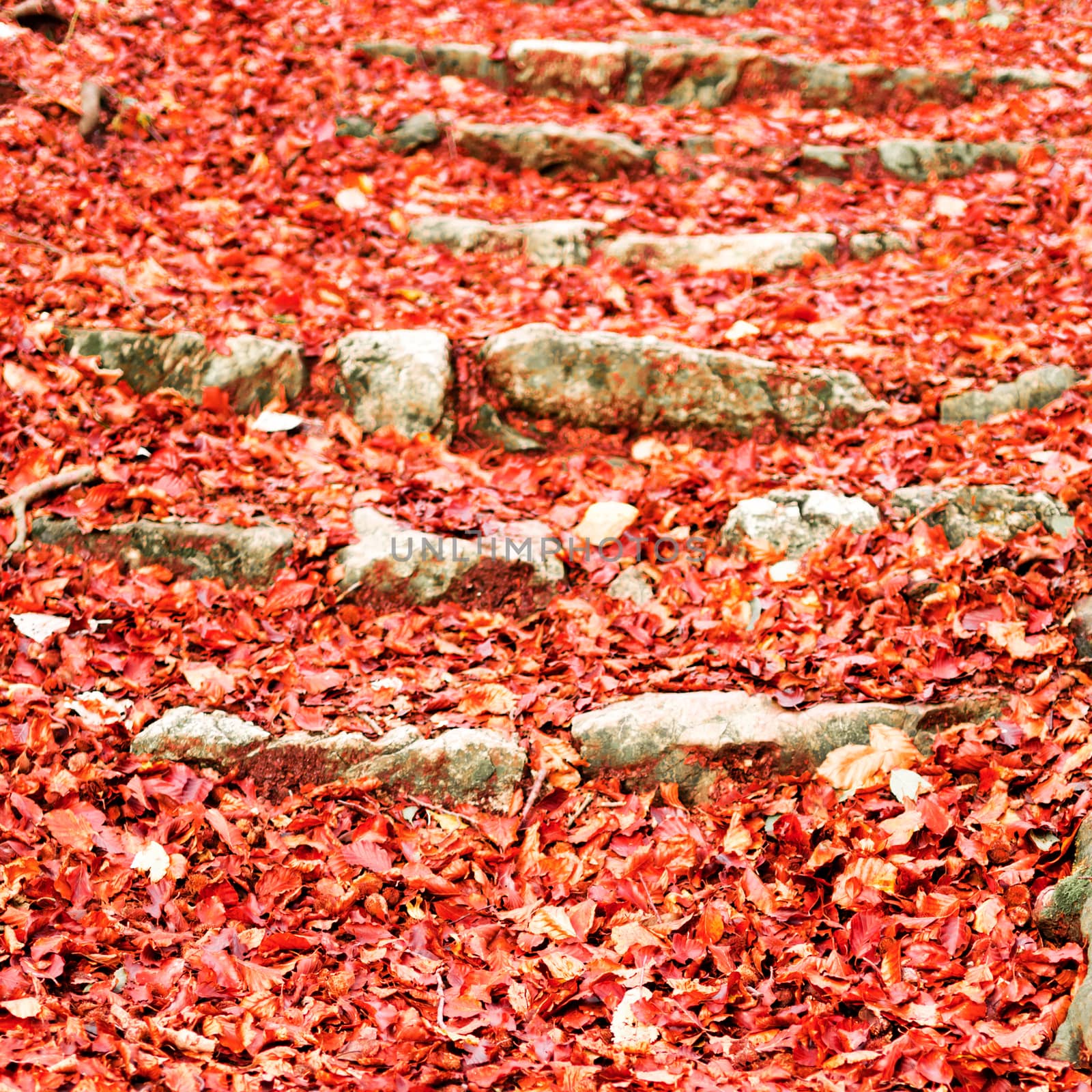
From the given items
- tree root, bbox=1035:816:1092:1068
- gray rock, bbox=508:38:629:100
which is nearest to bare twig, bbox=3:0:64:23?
gray rock, bbox=508:38:629:100

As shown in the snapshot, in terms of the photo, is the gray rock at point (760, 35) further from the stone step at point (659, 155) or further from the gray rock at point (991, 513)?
the gray rock at point (991, 513)

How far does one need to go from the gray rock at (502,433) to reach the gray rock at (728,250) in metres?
1.64

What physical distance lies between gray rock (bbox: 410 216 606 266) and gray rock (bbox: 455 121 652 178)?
3.18 ft

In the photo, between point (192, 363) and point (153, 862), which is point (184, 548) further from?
point (153, 862)

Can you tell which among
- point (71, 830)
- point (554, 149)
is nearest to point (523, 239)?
point (554, 149)

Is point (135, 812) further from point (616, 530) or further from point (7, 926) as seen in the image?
point (616, 530)

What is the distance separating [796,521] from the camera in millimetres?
4312

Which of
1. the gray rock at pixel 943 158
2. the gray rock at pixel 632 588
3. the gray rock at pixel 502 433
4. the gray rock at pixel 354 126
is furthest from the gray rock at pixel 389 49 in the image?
the gray rock at pixel 632 588

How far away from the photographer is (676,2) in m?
9.02

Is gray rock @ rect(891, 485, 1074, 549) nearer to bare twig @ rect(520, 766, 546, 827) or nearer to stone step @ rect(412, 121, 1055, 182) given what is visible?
bare twig @ rect(520, 766, 546, 827)

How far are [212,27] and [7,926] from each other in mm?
6868

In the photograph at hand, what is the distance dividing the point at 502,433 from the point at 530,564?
1.11 meters

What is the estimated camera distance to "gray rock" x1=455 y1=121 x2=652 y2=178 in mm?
6848

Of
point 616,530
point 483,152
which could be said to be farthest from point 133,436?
point 483,152
